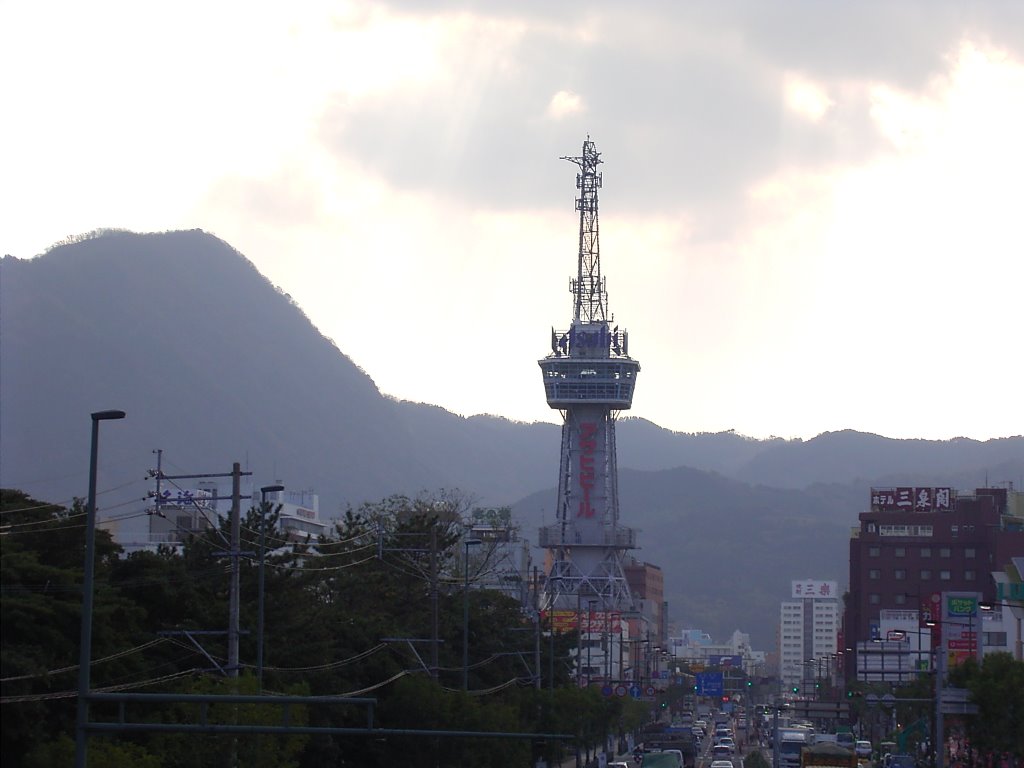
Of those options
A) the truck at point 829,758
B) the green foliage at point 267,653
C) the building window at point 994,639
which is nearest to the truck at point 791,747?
the green foliage at point 267,653

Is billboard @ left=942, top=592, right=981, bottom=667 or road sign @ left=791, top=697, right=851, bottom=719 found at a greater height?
billboard @ left=942, top=592, right=981, bottom=667

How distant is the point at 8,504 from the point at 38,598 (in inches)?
426

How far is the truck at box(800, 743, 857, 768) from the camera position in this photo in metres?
72.9

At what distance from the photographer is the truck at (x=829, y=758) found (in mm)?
72875

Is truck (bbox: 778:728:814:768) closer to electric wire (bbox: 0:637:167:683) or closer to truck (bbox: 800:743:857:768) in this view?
truck (bbox: 800:743:857:768)

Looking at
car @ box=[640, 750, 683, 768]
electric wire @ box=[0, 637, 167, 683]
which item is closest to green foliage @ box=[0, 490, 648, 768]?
electric wire @ box=[0, 637, 167, 683]

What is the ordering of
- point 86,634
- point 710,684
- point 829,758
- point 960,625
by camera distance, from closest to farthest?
point 86,634, point 829,758, point 960,625, point 710,684

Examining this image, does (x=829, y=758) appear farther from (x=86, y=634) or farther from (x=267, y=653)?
(x=86, y=634)

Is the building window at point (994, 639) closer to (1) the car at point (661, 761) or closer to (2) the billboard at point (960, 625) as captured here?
Answer: (2) the billboard at point (960, 625)

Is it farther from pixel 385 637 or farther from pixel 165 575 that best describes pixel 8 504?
pixel 385 637

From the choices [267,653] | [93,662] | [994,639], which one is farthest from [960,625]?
[93,662]

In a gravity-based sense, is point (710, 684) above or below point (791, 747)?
above

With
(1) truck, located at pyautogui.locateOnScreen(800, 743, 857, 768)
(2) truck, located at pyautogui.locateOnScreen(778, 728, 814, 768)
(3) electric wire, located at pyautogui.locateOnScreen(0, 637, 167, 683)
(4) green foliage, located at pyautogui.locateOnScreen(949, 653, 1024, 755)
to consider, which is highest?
(3) electric wire, located at pyautogui.locateOnScreen(0, 637, 167, 683)

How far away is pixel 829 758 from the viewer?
241ft
